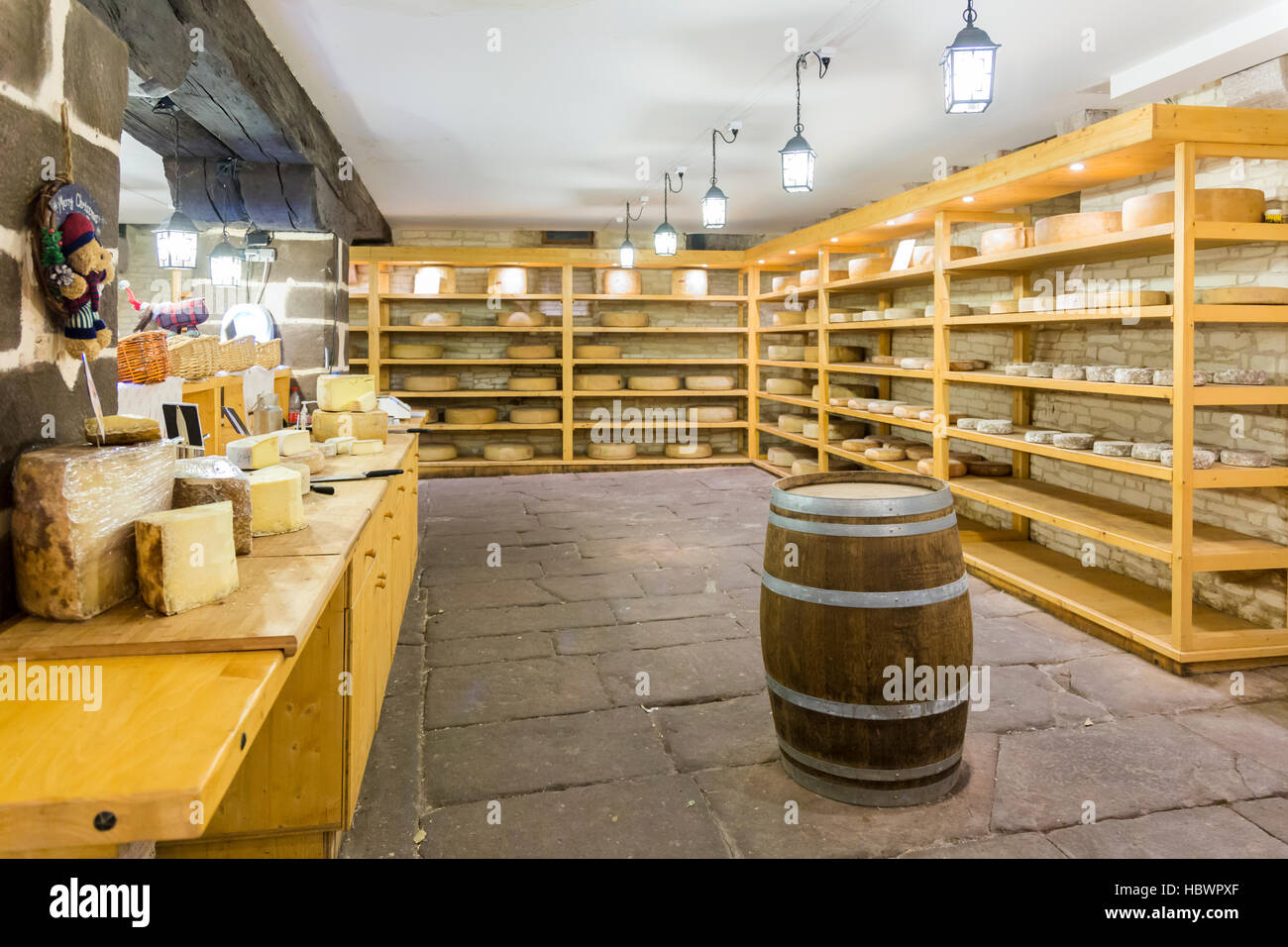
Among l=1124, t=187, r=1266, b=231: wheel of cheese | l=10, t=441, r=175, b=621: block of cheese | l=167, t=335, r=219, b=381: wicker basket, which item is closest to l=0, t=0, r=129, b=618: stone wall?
l=10, t=441, r=175, b=621: block of cheese

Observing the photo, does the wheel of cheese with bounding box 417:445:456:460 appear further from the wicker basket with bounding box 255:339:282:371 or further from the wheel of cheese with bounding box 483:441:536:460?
the wicker basket with bounding box 255:339:282:371

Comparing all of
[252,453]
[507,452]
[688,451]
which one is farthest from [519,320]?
[252,453]

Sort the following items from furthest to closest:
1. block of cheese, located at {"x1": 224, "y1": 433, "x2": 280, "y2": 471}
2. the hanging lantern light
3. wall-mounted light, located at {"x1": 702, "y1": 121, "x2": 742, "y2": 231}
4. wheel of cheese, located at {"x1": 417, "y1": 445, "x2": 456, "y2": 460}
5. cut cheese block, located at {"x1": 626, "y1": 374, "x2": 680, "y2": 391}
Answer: cut cheese block, located at {"x1": 626, "y1": 374, "x2": 680, "y2": 391}
wheel of cheese, located at {"x1": 417, "y1": 445, "x2": 456, "y2": 460}
wall-mounted light, located at {"x1": 702, "y1": 121, "x2": 742, "y2": 231}
the hanging lantern light
block of cheese, located at {"x1": 224, "y1": 433, "x2": 280, "y2": 471}

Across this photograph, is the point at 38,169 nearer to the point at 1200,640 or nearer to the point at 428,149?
the point at 1200,640

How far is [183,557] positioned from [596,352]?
757 cm

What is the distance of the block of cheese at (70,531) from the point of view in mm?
1407

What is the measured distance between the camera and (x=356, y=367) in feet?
29.1

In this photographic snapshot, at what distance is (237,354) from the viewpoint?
11.3 ft

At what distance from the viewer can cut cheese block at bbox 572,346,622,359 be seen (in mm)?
8883

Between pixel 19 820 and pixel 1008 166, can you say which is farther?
pixel 1008 166

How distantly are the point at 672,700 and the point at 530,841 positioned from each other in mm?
977

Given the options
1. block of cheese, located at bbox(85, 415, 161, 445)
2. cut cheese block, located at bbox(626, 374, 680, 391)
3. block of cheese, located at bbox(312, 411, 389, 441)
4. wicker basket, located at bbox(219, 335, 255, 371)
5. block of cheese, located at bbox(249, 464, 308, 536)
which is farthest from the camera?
cut cheese block, located at bbox(626, 374, 680, 391)

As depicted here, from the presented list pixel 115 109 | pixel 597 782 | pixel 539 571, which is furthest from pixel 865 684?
pixel 539 571

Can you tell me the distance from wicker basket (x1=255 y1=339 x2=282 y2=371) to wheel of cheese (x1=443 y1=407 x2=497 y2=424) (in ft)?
13.7
